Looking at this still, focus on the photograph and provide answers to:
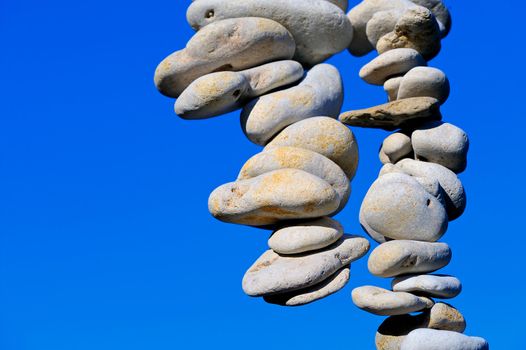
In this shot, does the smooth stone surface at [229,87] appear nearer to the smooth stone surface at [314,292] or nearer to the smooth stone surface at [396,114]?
the smooth stone surface at [396,114]

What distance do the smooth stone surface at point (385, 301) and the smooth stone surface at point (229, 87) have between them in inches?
40.3

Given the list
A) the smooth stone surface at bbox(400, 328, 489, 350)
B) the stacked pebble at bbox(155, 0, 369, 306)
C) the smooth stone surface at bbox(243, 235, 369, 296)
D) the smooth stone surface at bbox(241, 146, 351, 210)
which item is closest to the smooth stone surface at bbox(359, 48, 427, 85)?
the stacked pebble at bbox(155, 0, 369, 306)

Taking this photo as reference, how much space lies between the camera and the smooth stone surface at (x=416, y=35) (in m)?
5.44

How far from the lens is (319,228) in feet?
16.2

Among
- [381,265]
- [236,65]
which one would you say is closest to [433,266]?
[381,265]

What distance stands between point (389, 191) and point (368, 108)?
517 millimetres

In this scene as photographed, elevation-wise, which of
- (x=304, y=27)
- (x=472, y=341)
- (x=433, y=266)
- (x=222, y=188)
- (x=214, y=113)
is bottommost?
(x=472, y=341)

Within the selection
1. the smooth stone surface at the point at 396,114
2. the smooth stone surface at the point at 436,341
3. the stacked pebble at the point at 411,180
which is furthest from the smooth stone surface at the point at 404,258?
the smooth stone surface at the point at 396,114

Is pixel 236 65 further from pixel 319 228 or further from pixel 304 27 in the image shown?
pixel 319 228

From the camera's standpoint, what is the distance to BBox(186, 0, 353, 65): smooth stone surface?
17.8 ft

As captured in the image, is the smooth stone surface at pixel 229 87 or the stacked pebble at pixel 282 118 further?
the smooth stone surface at pixel 229 87

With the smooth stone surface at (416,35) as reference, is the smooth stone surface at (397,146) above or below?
below

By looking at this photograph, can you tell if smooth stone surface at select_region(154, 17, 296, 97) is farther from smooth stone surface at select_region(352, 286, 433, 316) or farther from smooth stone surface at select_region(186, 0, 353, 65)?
smooth stone surface at select_region(352, 286, 433, 316)

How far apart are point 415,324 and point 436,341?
18cm
